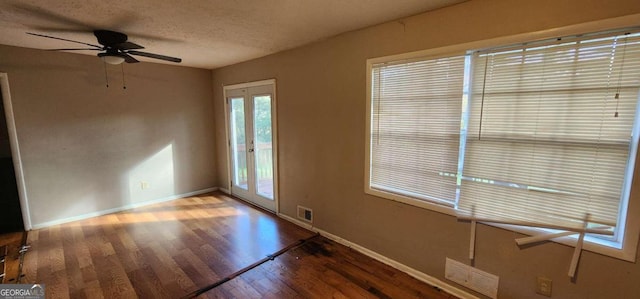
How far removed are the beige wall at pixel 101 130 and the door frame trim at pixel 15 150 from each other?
39mm

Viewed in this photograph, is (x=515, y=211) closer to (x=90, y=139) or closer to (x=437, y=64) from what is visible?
(x=437, y=64)

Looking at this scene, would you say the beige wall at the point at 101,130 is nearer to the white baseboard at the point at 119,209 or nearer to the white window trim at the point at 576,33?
the white baseboard at the point at 119,209

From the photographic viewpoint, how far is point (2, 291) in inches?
82.4

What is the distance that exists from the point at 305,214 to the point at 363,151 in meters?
1.28

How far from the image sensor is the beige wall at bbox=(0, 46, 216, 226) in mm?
3264

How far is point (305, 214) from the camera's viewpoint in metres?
3.42

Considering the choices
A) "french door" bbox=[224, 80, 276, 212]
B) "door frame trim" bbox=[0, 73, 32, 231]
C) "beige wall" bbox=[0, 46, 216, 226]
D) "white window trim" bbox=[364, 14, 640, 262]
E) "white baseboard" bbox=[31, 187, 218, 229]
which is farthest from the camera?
"french door" bbox=[224, 80, 276, 212]

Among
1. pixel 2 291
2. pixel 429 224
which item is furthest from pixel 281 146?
pixel 2 291

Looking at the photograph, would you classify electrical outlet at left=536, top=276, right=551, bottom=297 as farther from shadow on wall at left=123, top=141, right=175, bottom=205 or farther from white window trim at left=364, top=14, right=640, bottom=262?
shadow on wall at left=123, top=141, right=175, bottom=205

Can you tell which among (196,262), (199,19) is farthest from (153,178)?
(199,19)

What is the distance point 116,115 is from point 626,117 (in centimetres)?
529

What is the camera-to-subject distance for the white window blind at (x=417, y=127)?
208 centimetres

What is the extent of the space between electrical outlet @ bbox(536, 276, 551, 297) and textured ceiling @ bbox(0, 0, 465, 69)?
204 cm

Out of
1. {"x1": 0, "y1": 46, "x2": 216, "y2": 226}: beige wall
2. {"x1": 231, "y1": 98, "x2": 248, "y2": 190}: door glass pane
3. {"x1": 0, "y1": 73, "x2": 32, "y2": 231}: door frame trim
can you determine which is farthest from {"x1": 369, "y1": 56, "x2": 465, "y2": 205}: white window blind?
{"x1": 0, "y1": 73, "x2": 32, "y2": 231}: door frame trim
